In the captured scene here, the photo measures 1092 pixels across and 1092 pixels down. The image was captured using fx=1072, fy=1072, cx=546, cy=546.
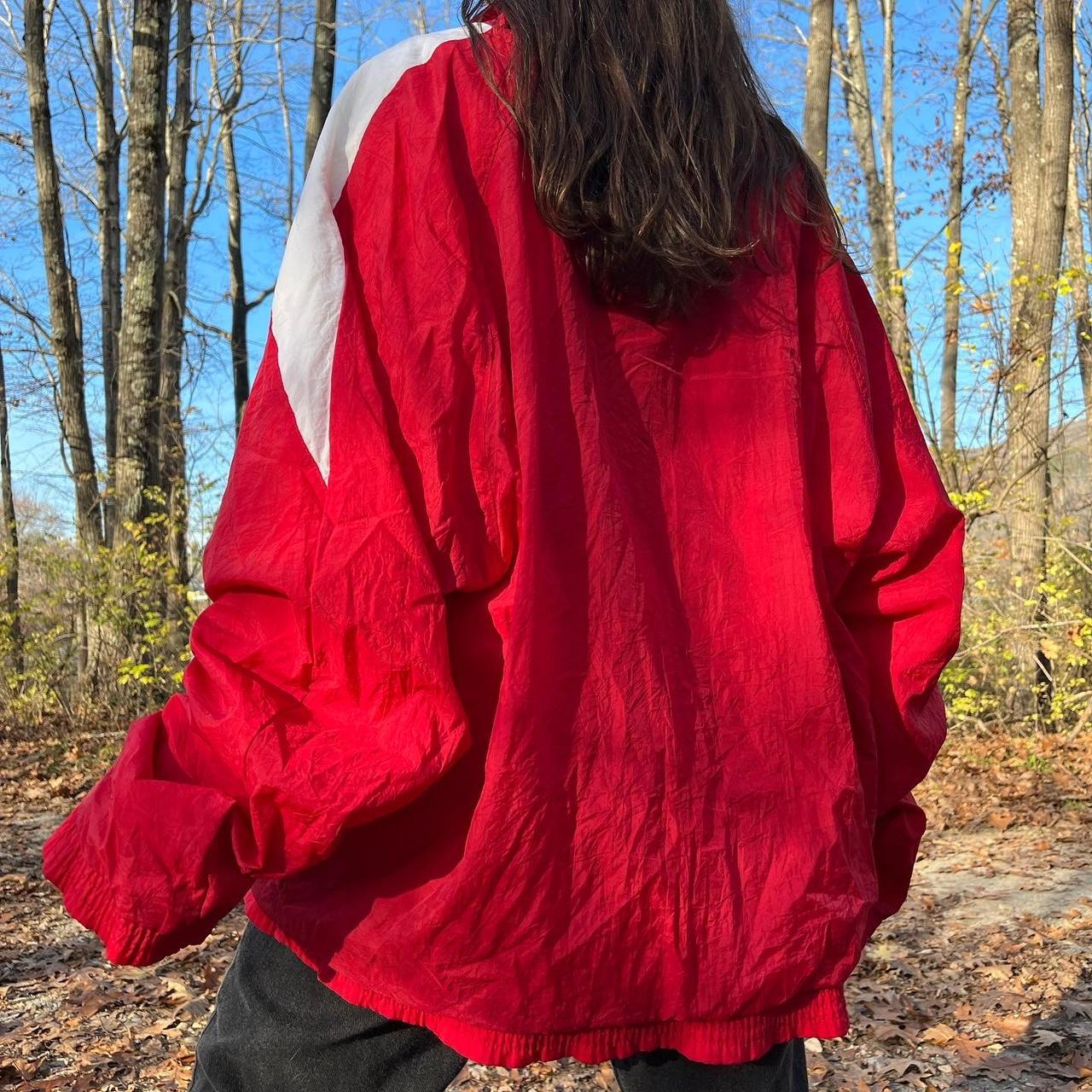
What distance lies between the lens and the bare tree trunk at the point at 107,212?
14508mm

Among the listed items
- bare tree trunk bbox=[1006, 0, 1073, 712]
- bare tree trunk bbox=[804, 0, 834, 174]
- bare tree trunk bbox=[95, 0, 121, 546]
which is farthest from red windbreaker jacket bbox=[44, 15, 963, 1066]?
bare tree trunk bbox=[95, 0, 121, 546]

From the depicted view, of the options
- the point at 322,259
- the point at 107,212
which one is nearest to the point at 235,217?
the point at 107,212

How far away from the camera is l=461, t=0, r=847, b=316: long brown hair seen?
1072 mm

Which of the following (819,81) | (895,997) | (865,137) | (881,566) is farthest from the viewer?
(865,137)

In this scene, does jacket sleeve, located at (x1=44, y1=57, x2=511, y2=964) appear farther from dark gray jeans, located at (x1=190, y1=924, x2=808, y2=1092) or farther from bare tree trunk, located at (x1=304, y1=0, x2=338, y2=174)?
bare tree trunk, located at (x1=304, y1=0, x2=338, y2=174)

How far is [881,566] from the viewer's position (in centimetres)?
123

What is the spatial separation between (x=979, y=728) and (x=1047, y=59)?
199 inches

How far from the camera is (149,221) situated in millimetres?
9023

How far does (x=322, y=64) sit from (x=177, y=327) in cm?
424

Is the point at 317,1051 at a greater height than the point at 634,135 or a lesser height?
lesser

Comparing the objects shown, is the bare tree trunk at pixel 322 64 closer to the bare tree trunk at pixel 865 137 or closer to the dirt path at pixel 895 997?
the bare tree trunk at pixel 865 137

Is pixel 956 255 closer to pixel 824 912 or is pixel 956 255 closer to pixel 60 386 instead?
pixel 824 912

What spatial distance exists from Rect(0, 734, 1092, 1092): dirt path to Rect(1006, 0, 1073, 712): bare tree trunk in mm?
2459

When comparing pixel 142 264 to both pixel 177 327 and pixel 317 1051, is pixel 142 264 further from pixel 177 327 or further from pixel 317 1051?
pixel 317 1051
